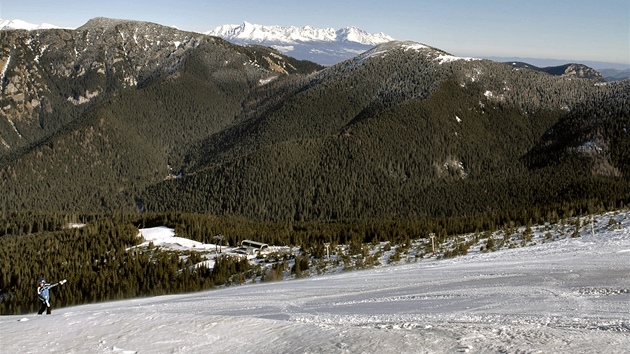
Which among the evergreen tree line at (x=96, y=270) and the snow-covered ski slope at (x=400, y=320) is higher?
the snow-covered ski slope at (x=400, y=320)

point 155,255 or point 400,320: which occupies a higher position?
point 400,320

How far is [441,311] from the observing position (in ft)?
72.2

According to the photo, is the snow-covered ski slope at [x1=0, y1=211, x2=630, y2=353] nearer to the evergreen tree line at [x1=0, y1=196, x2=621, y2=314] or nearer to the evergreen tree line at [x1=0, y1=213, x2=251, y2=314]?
the evergreen tree line at [x1=0, y1=196, x2=621, y2=314]

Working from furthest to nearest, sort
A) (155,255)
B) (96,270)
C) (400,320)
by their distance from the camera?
(155,255) < (96,270) < (400,320)

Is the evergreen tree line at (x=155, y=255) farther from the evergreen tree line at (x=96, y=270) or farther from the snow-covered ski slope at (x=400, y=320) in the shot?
the snow-covered ski slope at (x=400, y=320)

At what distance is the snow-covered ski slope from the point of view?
51.9 ft

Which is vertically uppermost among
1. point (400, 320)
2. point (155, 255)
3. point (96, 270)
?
point (400, 320)

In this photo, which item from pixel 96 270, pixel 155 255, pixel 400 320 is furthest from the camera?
pixel 155 255

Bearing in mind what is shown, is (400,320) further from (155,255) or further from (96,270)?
(96,270)

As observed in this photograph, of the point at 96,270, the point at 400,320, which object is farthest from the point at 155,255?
the point at 400,320

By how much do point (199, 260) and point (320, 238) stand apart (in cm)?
2717

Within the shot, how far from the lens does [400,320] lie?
796 inches

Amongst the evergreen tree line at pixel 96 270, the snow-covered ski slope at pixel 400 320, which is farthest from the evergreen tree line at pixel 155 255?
the snow-covered ski slope at pixel 400 320

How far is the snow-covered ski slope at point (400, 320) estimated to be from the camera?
1583 cm
